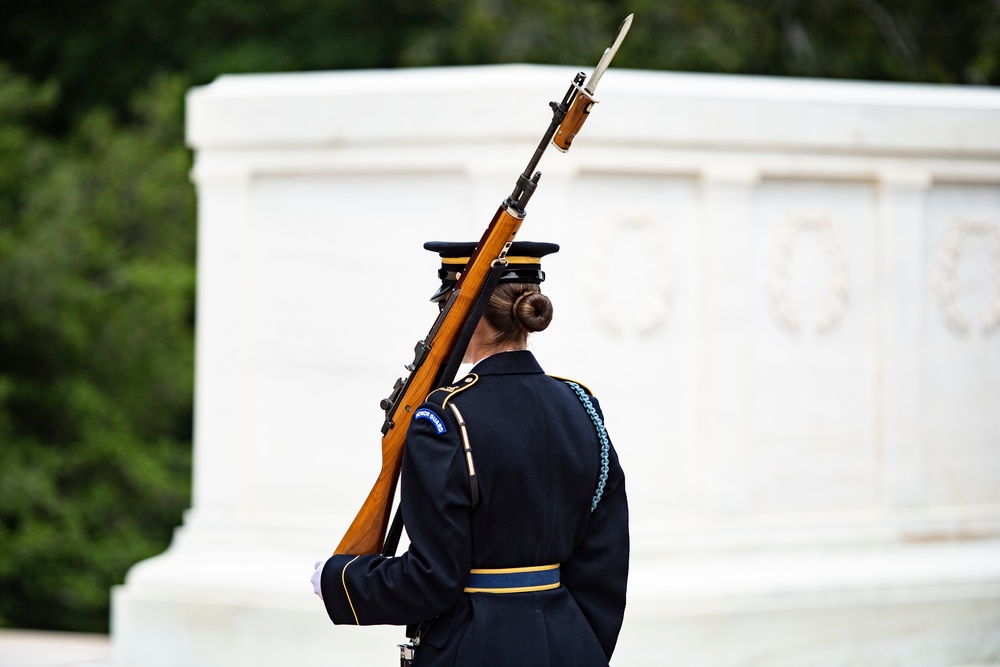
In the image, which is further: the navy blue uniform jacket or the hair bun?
the hair bun

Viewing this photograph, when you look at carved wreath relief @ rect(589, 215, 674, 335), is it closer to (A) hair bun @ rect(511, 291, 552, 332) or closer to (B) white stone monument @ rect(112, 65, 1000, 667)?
(B) white stone monument @ rect(112, 65, 1000, 667)

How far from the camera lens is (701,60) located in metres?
12.2

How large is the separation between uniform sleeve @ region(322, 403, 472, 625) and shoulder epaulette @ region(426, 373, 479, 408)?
32 millimetres

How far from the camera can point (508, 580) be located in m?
3.02

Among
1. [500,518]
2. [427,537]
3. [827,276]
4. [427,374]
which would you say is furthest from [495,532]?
[827,276]

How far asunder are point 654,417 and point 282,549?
5.38 feet

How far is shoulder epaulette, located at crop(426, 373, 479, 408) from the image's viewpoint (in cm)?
297

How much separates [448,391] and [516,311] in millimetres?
232

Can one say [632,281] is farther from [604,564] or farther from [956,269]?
[604,564]

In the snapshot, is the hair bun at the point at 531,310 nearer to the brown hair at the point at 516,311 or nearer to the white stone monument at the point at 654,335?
the brown hair at the point at 516,311

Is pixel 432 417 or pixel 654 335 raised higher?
pixel 654 335

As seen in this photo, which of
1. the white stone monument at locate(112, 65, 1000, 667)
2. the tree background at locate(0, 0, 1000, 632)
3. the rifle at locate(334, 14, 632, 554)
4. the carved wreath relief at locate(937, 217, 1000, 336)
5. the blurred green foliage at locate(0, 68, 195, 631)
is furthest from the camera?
the tree background at locate(0, 0, 1000, 632)

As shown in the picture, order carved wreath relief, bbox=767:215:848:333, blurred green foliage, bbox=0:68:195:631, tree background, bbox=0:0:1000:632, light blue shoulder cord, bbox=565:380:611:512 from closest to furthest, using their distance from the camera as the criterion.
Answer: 1. light blue shoulder cord, bbox=565:380:611:512
2. carved wreath relief, bbox=767:215:848:333
3. blurred green foliage, bbox=0:68:195:631
4. tree background, bbox=0:0:1000:632

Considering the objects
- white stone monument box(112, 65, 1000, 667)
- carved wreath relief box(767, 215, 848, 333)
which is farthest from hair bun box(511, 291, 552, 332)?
carved wreath relief box(767, 215, 848, 333)
